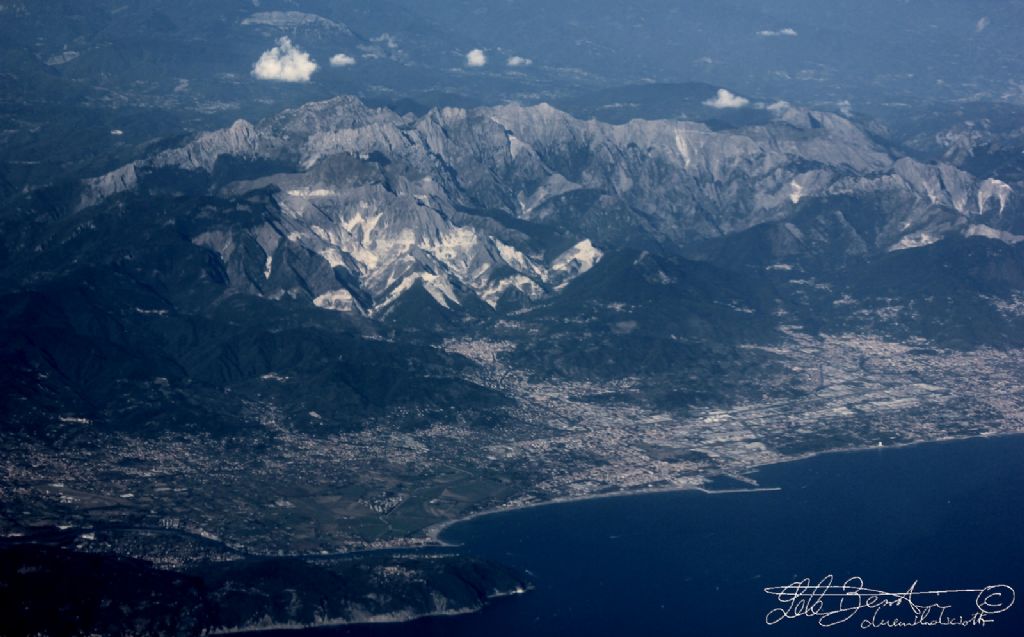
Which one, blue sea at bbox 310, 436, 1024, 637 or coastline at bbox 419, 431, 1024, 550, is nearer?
blue sea at bbox 310, 436, 1024, 637

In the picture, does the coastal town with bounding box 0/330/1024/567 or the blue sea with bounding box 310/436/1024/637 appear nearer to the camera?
the blue sea with bounding box 310/436/1024/637

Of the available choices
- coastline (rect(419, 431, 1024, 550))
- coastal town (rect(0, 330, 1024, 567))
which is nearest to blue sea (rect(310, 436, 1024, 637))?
coastline (rect(419, 431, 1024, 550))

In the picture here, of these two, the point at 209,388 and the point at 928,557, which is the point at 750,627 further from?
the point at 209,388

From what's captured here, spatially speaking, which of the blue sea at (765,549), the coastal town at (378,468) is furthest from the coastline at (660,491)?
the blue sea at (765,549)

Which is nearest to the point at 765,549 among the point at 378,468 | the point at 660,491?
the point at 660,491

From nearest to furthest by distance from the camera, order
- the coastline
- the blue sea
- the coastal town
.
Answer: the blue sea → the coastal town → the coastline

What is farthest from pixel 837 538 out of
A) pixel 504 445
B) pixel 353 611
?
pixel 353 611

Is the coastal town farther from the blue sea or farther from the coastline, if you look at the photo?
the blue sea

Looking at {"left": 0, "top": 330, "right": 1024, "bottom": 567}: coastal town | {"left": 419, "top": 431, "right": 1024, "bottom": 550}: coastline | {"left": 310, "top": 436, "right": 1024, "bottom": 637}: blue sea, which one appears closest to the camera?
{"left": 310, "top": 436, "right": 1024, "bottom": 637}: blue sea

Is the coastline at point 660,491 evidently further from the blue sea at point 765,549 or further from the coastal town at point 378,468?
the blue sea at point 765,549
